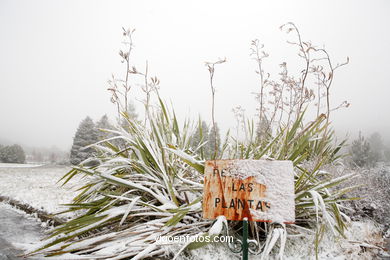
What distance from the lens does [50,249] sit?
5.74 ft

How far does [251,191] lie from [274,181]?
161 millimetres

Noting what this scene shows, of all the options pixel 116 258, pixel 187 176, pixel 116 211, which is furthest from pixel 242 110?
pixel 116 258

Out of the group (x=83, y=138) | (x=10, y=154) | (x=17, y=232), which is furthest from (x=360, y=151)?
(x=10, y=154)

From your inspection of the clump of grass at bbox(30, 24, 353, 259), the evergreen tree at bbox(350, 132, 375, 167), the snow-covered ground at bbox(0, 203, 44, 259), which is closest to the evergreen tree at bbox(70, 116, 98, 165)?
the snow-covered ground at bbox(0, 203, 44, 259)

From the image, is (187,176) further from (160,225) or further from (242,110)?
(242,110)

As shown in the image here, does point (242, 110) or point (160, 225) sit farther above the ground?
point (242, 110)

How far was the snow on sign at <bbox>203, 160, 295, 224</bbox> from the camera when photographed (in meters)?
1.51

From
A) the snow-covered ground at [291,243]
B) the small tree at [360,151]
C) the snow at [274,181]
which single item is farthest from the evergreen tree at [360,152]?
the snow at [274,181]

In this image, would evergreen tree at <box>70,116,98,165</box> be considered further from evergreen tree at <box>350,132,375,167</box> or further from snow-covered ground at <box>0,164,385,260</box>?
evergreen tree at <box>350,132,375,167</box>

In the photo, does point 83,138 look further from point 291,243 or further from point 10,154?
point 291,243

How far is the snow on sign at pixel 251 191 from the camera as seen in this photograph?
4.95 ft

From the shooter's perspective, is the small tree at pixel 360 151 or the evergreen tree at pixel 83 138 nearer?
the small tree at pixel 360 151

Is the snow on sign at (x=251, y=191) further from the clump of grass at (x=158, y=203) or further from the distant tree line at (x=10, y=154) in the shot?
the distant tree line at (x=10, y=154)

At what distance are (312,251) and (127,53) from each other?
2.78m
